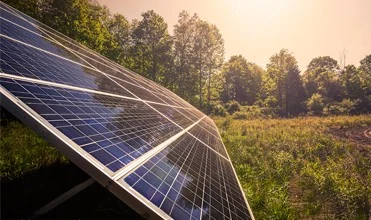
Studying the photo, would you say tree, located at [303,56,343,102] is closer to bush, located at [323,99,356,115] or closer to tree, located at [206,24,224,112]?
bush, located at [323,99,356,115]

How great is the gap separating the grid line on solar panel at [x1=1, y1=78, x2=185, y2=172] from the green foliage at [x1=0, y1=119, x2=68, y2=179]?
3.98m

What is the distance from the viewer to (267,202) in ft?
28.9

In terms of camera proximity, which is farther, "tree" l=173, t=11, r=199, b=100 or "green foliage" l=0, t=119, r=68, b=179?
"tree" l=173, t=11, r=199, b=100

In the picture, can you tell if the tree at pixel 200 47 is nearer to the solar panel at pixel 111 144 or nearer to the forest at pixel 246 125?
the forest at pixel 246 125

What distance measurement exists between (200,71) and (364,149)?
4020cm

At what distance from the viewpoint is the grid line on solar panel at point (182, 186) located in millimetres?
2822

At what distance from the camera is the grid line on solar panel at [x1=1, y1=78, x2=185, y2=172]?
2.84 meters

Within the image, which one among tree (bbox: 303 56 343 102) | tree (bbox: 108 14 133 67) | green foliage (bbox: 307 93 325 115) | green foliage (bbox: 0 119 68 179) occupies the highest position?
tree (bbox: 303 56 343 102)

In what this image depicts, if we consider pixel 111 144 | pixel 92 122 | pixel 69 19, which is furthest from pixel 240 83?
pixel 111 144

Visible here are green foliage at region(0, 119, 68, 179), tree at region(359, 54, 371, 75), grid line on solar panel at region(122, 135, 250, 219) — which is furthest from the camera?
tree at region(359, 54, 371, 75)

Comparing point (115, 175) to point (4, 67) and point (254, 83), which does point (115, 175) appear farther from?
point (254, 83)

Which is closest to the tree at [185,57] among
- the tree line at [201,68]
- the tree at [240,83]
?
the tree line at [201,68]

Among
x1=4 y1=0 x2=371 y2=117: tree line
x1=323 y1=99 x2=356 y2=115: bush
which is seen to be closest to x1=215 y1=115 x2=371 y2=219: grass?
x1=4 y1=0 x2=371 y2=117: tree line

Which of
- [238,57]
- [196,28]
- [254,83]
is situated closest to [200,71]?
[196,28]
